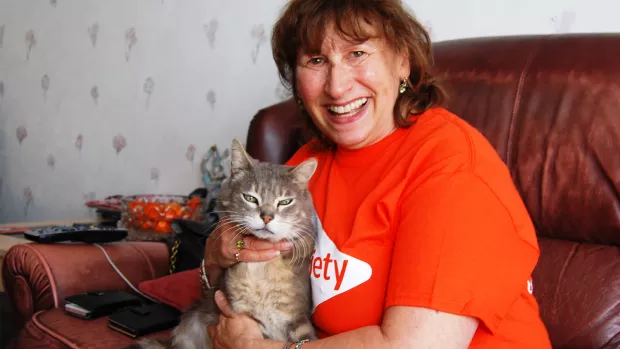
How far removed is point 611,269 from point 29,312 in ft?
6.50

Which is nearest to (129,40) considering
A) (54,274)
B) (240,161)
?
(54,274)

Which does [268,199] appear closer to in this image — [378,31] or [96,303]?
[378,31]

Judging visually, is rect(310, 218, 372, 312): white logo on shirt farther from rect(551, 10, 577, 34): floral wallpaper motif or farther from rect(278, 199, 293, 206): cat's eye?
rect(551, 10, 577, 34): floral wallpaper motif

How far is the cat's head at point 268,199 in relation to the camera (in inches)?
54.7

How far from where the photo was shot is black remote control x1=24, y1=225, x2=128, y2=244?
6.54 ft

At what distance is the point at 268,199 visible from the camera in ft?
4.76

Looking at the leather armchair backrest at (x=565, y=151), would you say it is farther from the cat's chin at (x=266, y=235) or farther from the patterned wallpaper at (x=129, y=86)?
the cat's chin at (x=266, y=235)

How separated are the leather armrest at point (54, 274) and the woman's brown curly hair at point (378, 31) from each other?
3.99 feet

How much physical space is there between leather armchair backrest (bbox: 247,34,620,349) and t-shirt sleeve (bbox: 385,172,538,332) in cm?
52

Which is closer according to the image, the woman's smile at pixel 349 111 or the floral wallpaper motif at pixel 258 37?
the woman's smile at pixel 349 111

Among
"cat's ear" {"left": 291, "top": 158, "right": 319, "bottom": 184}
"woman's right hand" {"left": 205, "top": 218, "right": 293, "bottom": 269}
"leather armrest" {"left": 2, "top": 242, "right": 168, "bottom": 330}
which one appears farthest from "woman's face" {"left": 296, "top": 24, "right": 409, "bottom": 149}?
"leather armrest" {"left": 2, "top": 242, "right": 168, "bottom": 330}

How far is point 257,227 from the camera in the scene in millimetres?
1377

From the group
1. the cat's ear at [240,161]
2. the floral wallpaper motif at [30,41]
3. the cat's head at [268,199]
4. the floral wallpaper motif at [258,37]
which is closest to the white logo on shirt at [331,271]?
the cat's head at [268,199]

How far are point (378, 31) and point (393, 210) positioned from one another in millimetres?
457
